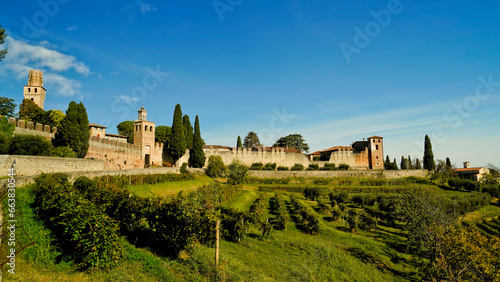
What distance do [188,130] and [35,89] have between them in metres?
34.1

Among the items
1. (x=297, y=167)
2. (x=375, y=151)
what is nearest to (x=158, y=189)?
(x=297, y=167)

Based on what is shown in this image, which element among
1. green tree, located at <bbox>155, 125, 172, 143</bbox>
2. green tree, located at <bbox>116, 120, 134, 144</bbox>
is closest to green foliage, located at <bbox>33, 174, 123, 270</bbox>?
green tree, located at <bbox>155, 125, 172, 143</bbox>

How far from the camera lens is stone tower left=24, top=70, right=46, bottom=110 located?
173ft

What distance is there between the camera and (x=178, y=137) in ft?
138

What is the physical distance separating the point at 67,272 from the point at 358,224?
22.8 metres

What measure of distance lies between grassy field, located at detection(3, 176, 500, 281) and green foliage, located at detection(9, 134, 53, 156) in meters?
8.59

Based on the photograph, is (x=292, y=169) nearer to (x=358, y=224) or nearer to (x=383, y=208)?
(x=383, y=208)

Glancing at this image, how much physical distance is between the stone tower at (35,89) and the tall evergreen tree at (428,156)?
77591mm

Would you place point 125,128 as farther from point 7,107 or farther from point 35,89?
point 7,107

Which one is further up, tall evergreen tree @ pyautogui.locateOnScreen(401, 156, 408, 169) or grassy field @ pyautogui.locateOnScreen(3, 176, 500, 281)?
tall evergreen tree @ pyautogui.locateOnScreen(401, 156, 408, 169)

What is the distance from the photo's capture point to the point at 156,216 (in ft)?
39.1

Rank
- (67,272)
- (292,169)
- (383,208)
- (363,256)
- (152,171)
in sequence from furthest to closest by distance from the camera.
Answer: (292,169) < (383,208) < (152,171) < (363,256) < (67,272)

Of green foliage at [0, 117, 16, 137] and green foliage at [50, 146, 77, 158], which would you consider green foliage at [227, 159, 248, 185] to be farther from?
green foliage at [0, 117, 16, 137]

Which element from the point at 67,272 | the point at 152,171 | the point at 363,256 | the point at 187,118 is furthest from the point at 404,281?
the point at 187,118
